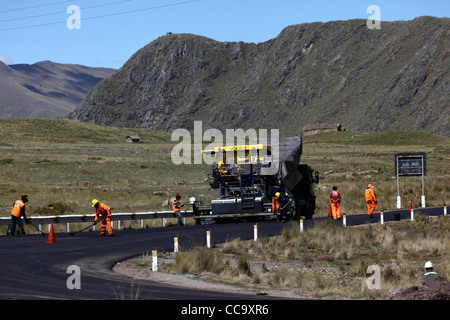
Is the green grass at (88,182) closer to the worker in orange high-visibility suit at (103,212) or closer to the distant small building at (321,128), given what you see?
the worker in orange high-visibility suit at (103,212)

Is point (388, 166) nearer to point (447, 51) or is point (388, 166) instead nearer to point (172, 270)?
point (172, 270)

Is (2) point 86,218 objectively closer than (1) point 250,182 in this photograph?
Yes

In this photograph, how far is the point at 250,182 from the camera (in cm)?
3134

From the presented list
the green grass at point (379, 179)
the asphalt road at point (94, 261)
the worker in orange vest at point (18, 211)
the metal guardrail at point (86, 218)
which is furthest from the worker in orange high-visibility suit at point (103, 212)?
the green grass at point (379, 179)

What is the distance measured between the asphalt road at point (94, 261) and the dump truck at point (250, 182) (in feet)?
2.09

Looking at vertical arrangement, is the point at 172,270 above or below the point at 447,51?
below

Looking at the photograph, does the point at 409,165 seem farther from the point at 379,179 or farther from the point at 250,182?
the point at 379,179

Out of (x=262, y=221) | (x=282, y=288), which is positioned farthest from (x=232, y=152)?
(x=282, y=288)

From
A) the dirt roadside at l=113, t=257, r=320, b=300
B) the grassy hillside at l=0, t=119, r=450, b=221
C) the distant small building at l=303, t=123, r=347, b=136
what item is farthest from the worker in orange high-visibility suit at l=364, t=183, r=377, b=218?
the distant small building at l=303, t=123, r=347, b=136

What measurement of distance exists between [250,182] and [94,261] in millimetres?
13338

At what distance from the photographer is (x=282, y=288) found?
591 inches

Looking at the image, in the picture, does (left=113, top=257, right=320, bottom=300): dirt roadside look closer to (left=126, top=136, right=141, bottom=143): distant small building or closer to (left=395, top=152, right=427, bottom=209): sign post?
(left=395, top=152, right=427, bottom=209): sign post
